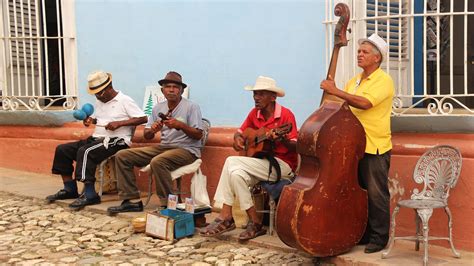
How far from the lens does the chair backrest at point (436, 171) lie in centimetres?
431

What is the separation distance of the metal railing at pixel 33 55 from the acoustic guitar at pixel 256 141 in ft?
10.5

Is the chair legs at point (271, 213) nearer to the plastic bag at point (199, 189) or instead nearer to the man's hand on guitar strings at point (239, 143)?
the man's hand on guitar strings at point (239, 143)

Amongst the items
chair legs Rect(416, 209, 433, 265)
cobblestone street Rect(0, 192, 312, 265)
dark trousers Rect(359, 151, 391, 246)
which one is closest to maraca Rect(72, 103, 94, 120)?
cobblestone street Rect(0, 192, 312, 265)

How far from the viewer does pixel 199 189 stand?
5.67m

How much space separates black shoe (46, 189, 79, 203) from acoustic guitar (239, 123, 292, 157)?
227cm

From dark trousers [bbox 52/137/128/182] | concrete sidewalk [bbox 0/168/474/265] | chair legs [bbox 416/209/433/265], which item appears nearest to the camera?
chair legs [bbox 416/209/433/265]

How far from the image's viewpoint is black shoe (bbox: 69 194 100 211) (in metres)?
6.08

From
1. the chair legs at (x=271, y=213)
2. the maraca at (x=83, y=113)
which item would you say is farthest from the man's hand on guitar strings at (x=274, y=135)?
the maraca at (x=83, y=113)

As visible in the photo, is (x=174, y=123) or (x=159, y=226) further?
(x=174, y=123)

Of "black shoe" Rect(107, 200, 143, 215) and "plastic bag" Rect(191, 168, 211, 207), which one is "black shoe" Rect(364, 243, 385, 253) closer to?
"plastic bag" Rect(191, 168, 211, 207)

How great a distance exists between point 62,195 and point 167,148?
1.40m

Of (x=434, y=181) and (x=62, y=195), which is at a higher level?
(x=434, y=181)

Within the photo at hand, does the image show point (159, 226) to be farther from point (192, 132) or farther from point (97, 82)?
point (97, 82)

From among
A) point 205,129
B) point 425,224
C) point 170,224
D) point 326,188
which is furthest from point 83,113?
point 425,224
